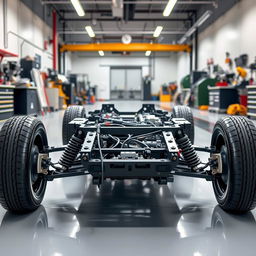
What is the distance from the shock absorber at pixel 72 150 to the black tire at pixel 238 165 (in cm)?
100

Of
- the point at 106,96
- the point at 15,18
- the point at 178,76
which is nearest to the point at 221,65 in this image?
the point at 15,18

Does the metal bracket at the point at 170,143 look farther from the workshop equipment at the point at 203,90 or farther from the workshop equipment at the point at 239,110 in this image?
the workshop equipment at the point at 203,90

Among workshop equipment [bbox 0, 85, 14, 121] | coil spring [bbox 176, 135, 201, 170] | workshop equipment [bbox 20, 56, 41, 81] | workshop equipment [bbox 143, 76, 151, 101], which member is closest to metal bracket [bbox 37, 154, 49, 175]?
coil spring [bbox 176, 135, 201, 170]

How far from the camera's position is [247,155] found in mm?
2088

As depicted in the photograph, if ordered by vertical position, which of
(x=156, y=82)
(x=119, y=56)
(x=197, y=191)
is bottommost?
(x=197, y=191)

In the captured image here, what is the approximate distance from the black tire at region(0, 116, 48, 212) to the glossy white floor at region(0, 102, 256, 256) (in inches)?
4.3

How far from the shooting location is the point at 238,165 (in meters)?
2.08

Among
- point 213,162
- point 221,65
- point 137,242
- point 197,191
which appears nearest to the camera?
point 137,242

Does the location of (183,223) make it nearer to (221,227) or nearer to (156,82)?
(221,227)

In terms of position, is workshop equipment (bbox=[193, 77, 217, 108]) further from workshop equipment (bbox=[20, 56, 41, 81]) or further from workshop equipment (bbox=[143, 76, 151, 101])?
workshop equipment (bbox=[143, 76, 151, 101])

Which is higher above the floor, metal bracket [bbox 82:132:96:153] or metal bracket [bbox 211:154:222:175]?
metal bracket [bbox 82:132:96:153]

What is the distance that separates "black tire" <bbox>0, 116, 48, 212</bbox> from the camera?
2068mm

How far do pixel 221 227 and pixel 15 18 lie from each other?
43.1 ft

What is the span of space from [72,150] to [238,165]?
113 cm
